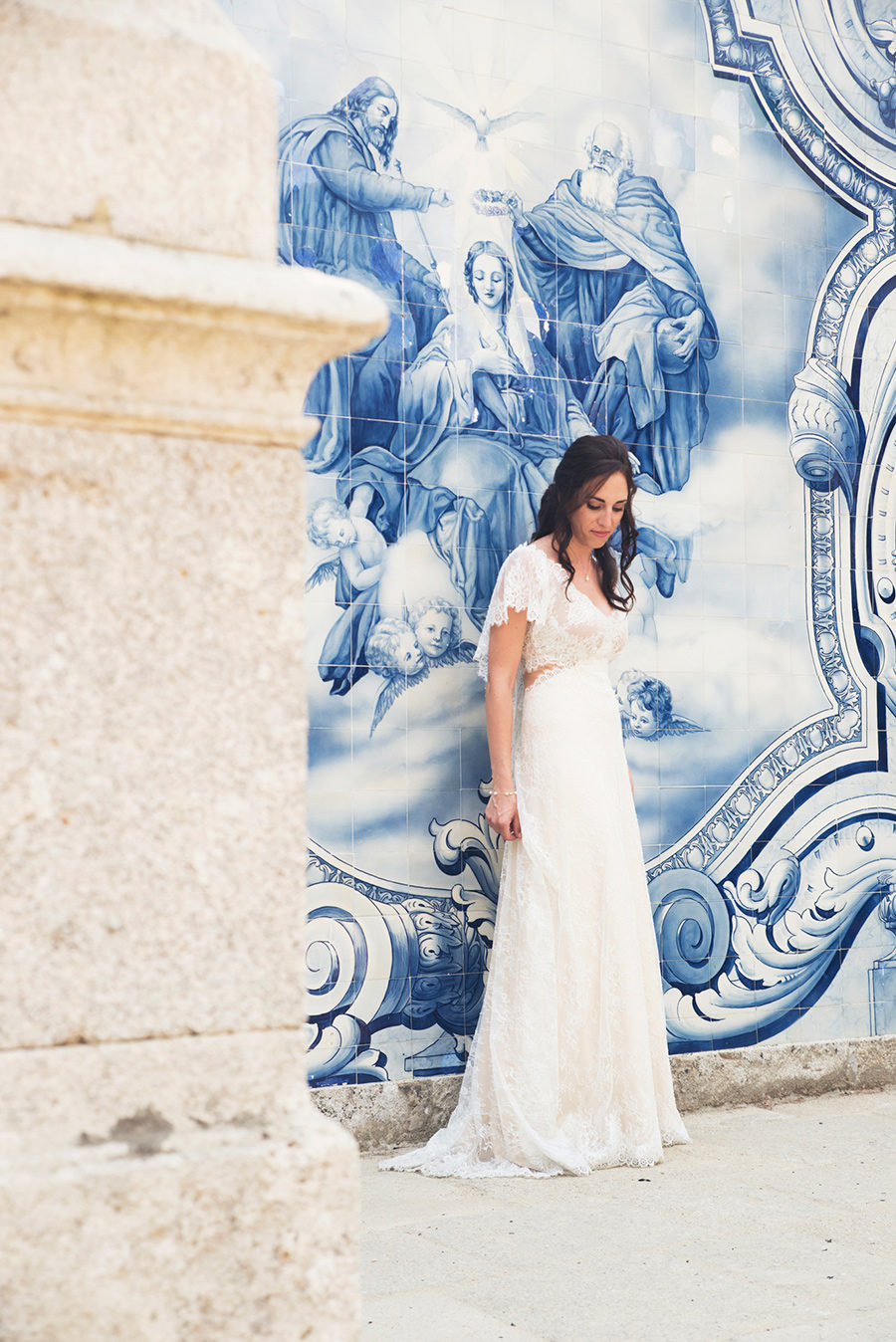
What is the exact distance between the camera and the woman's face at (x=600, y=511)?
3.99 metres

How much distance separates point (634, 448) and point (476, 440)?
22.1 inches

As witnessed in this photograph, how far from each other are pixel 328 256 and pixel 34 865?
2981 mm

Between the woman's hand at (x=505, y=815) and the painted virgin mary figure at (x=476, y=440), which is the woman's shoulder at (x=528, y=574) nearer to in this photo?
the painted virgin mary figure at (x=476, y=440)

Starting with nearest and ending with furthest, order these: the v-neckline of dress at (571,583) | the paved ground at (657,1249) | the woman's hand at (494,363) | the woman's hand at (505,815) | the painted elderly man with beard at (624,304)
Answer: the paved ground at (657,1249)
the woman's hand at (505,815)
the v-neckline of dress at (571,583)
the woman's hand at (494,363)
the painted elderly man with beard at (624,304)

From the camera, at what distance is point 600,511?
4.00m

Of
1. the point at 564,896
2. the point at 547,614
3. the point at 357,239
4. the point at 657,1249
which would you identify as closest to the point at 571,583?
the point at 547,614

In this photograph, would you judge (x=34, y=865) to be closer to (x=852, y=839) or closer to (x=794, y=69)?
(x=852, y=839)

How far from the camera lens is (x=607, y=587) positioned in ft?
13.4

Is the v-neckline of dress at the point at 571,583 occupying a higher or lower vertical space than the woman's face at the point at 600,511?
lower

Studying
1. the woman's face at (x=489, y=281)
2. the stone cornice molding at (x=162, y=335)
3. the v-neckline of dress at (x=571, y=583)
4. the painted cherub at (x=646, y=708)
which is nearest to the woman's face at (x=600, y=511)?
the v-neckline of dress at (x=571, y=583)

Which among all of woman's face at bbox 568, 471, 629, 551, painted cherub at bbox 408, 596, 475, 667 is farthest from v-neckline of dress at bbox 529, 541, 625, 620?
painted cherub at bbox 408, 596, 475, 667

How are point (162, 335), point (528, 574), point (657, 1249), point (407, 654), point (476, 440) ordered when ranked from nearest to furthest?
point (162, 335)
point (657, 1249)
point (528, 574)
point (407, 654)
point (476, 440)

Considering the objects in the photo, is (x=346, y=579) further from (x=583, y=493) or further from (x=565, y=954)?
(x=565, y=954)

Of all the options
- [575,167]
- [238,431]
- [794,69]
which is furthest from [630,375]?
[238,431]
